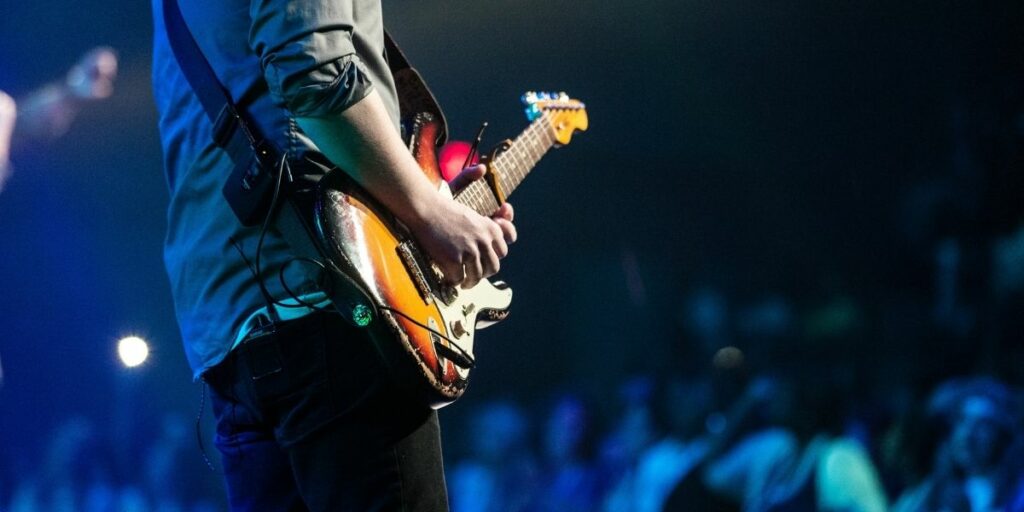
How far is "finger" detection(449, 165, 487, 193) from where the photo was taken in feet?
4.04

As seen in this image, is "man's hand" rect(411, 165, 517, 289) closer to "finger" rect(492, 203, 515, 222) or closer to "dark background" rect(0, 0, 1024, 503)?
"finger" rect(492, 203, 515, 222)

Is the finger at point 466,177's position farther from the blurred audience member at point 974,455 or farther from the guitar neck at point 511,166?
the blurred audience member at point 974,455

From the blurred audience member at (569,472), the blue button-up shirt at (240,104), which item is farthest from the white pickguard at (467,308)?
the blurred audience member at (569,472)

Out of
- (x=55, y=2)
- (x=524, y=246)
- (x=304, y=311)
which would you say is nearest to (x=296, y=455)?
(x=304, y=311)

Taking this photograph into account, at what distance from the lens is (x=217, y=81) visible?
0.91 meters

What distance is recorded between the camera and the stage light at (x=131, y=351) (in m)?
2.96

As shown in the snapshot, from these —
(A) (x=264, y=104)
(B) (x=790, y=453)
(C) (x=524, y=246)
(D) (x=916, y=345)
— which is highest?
(A) (x=264, y=104)

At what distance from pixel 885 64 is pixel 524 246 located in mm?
1410

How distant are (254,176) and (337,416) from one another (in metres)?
0.27

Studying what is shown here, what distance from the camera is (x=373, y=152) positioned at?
855 mm

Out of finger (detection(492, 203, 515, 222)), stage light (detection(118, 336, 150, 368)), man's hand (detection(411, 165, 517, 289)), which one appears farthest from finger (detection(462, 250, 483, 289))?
stage light (detection(118, 336, 150, 368))

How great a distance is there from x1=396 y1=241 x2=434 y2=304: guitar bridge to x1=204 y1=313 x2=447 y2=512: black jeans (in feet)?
0.36

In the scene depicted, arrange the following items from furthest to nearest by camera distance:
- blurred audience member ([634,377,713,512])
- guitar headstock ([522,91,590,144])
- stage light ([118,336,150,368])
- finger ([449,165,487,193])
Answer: stage light ([118,336,150,368]) → blurred audience member ([634,377,713,512]) → guitar headstock ([522,91,590,144]) → finger ([449,165,487,193])

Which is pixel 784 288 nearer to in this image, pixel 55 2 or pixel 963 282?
pixel 963 282
